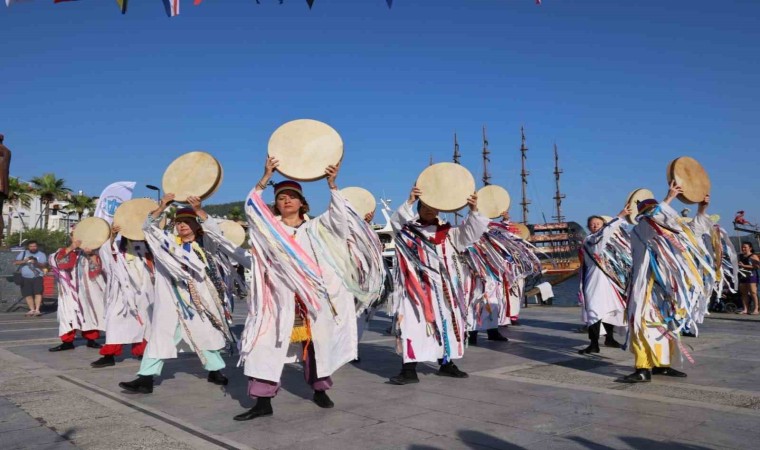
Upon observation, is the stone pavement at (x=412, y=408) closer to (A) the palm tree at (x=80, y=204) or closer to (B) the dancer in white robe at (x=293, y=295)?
(B) the dancer in white robe at (x=293, y=295)

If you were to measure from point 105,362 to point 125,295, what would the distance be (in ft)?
2.71

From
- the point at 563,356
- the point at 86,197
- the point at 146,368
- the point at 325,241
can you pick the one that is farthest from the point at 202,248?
the point at 86,197

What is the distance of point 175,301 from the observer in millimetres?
5715

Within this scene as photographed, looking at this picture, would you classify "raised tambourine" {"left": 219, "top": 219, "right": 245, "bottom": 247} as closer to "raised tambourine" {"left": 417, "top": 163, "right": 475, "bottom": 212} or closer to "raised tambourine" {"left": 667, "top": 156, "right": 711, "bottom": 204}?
"raised tambourine" {"left": 417, "top": 163, "right": 475, "bottom": 212}

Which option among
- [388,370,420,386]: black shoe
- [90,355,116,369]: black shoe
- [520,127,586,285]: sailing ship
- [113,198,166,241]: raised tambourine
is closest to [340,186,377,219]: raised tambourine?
[113,198,166,241]: raised tambourine

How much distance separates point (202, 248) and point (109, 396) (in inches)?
65.0

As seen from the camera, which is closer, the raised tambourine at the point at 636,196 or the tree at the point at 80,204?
the raised tambourine at the point at 636,196

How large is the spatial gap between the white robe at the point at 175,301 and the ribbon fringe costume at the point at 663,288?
412 cm

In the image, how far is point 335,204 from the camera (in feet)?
16.0

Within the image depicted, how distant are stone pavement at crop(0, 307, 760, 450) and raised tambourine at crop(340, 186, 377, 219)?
7.00 feet

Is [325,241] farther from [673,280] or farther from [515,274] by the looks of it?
[515,274]

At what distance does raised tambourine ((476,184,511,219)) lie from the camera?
967 cm

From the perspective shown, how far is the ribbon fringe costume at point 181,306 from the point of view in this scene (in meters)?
5.53

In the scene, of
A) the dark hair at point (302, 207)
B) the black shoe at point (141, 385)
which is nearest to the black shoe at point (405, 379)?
the dark hair at point (302, 207)
